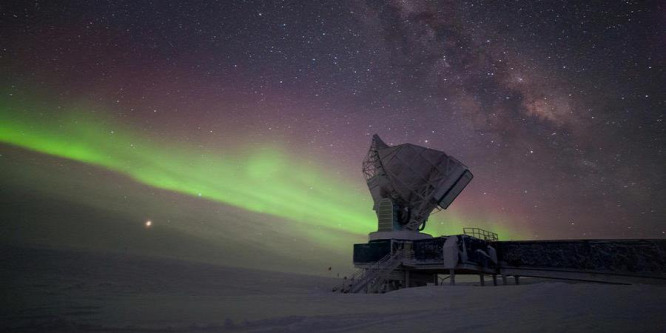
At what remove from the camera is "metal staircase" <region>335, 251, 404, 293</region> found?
83.0 ft

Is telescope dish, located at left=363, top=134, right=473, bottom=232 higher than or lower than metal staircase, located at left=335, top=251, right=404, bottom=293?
higher

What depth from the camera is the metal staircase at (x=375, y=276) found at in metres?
25.3

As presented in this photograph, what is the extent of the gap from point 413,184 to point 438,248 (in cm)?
683

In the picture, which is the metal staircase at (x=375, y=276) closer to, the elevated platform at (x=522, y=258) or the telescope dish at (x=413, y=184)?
the elevated platform at (x=522, y=258)

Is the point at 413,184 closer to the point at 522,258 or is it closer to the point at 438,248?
the point at 438,248

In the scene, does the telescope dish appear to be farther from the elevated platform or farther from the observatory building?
the elevated platform

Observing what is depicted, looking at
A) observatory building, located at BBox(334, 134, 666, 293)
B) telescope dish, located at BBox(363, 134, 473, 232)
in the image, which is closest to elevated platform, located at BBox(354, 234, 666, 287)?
observatory building, located at BBox(334, 134, 666, 293)

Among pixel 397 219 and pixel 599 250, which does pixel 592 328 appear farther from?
pixel 397 219

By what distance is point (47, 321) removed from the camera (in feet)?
22.4

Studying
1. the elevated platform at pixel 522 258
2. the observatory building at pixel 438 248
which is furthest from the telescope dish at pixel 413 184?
the elevated platform at pixel 522 258

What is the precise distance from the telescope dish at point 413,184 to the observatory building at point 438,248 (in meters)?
0.09

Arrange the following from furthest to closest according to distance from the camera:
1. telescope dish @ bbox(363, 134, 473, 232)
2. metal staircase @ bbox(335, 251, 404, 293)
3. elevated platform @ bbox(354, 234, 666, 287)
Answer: telescope dish @ bbox(363, 134, 473, 232), metal staircase @ bbox(335, 251, 404, 293), elevated platform @ bbox(354, 234, 666, 287)

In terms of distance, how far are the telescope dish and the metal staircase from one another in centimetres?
322

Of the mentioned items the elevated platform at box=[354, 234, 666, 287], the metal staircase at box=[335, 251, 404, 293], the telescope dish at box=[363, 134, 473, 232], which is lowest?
the metal staircase at box=[335, 251, 404, 293]
